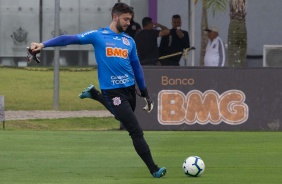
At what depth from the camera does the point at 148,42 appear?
26047mm

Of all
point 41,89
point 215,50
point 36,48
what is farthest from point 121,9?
point 41,89

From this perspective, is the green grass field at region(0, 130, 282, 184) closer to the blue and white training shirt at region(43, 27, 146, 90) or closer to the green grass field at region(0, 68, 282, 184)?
the green grass field at region(0, 68, 282, 184)

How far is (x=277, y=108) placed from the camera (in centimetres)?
2277

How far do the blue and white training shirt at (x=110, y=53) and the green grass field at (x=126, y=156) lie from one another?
1.23 m

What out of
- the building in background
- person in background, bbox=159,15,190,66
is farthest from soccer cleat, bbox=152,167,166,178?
the building in background

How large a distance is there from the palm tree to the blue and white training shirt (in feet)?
45.0

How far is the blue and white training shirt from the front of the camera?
13.1 meters

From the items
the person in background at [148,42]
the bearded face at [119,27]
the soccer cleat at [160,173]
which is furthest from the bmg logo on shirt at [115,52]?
the person in background at [148,42]

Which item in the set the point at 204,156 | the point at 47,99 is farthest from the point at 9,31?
the point at 204,156

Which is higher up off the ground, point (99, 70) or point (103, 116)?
point (99, 70)

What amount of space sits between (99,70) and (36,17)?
24020mm

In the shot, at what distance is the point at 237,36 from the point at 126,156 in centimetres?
1114

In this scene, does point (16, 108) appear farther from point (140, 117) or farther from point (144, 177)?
point (144, 177)

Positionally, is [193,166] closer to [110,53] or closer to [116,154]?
[110,53]
